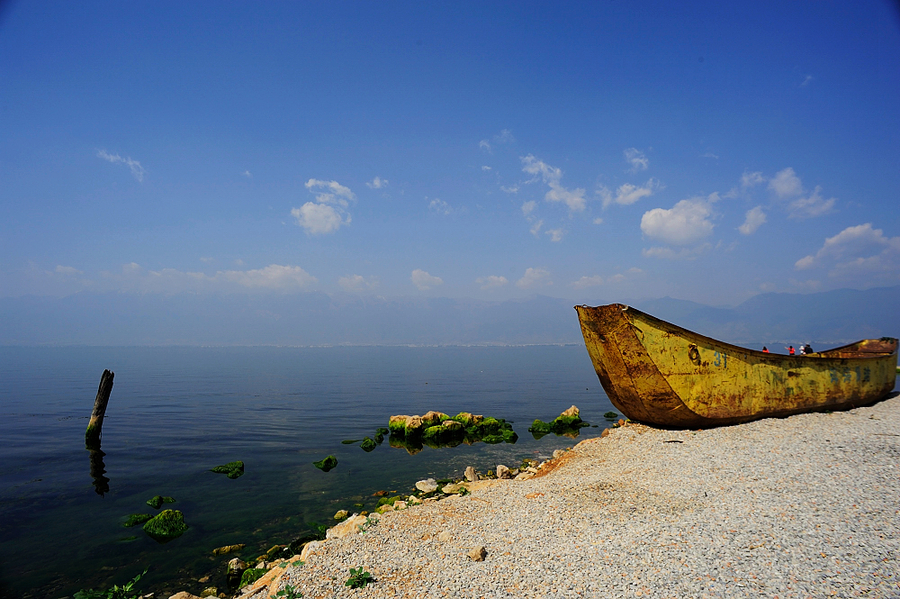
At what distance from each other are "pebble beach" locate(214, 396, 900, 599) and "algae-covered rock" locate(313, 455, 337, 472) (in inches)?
301

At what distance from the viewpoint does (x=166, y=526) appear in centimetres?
1051

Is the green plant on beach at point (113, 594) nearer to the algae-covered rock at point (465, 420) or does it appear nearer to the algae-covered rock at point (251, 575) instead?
the algae-covered rock at point (251, 575)

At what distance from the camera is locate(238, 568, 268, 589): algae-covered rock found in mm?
7710

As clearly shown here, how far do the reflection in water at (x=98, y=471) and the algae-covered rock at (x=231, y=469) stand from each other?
123 inches

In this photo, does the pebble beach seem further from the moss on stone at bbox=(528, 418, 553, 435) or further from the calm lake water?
the moss on stone at bbox=(528, 418, 553, 435)

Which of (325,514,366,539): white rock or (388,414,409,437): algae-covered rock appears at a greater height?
(325,514,366,539): white rock

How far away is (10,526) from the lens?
10.9 metres

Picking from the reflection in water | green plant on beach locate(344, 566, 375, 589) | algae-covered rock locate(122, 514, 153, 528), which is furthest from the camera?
the reflection in water

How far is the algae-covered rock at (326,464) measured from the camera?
15.8m

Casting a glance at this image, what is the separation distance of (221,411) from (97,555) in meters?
21.5

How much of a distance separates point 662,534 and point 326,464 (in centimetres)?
1266

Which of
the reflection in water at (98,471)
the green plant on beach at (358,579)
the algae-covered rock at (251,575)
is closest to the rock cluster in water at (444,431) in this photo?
the reflection in water at (98,471)

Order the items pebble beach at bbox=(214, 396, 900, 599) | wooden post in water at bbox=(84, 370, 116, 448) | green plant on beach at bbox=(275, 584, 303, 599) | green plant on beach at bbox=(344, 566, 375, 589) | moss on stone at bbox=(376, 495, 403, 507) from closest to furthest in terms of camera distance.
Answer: pebble beach at bbox=(214, 396, 900, 599), green plant on beach at bbox=(275, 584, 303, 599), green plant on beach at bbox=(344, 566, 375, 589), moss on stone at bbox=(376, 495, 403, 507), wooden post in water at bbox=(84, 370, 116, 448)

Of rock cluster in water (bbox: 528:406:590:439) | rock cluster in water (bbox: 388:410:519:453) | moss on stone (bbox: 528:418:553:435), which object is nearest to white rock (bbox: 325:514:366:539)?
rock cluster in water (bbox: 388:410:519:453)
